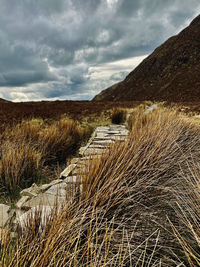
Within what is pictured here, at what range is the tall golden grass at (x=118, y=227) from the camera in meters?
0.92

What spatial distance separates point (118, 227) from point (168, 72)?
1828 inches

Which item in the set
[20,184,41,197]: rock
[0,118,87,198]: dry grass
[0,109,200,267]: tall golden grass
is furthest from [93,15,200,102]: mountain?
[20,184,41,197]: rock

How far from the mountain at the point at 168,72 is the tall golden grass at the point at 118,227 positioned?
107 feet

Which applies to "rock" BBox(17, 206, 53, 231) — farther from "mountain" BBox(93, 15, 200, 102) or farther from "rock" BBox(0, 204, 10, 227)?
"mountain" BBox(93, 15, 200, 102)

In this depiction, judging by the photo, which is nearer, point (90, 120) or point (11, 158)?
point (11, 158)

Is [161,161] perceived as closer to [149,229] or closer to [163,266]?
[149,229]

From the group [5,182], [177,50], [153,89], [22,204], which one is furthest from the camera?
[177,50]

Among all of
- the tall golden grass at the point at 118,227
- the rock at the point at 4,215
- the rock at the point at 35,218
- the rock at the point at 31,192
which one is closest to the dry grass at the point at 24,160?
the rock at the point at 31,192

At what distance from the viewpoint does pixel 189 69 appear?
124ft

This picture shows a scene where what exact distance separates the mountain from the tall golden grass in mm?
32739

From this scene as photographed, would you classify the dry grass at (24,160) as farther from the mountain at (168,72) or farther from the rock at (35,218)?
the mountain at (168,72)

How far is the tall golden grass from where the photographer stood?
0.92 meters

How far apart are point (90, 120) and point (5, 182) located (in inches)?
226

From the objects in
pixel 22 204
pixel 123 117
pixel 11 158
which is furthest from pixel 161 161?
pixel 123 117
